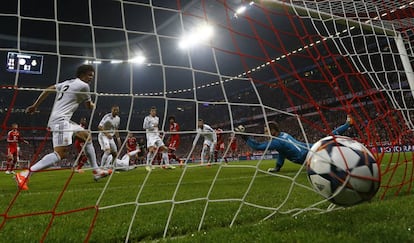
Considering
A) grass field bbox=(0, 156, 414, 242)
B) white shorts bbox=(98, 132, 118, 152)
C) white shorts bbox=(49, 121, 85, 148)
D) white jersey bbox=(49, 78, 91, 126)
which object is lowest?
grass field bbox=(0, 156, 414, 242)

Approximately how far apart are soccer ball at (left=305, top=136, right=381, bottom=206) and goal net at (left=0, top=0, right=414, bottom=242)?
0.83ft

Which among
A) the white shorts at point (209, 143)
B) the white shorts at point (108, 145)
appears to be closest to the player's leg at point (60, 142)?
the white shorts at point (108, 145)

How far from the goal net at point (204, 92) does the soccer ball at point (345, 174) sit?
0.25 meters

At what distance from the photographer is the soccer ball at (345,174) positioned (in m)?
2.13

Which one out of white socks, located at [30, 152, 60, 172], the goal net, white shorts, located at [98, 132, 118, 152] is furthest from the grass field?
white shorts, located at [98, 132, 118, 152]

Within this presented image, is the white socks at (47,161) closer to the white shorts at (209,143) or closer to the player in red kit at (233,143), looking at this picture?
the player in red kit at (233,143)

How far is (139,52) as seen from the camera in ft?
66.6

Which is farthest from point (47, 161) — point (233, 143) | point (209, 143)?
point (233, 143)

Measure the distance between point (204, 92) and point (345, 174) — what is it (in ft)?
104

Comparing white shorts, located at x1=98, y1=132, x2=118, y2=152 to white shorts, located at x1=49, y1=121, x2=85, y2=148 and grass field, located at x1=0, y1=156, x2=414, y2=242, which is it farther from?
grass field, located at x1=0, y1=156, x2=414, y2=242

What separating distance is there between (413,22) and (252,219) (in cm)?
451

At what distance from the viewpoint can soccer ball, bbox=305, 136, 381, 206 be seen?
2135mm

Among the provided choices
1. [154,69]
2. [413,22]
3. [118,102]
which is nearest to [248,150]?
[154,69]

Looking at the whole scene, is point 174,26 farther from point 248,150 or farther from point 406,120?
point 406,120
